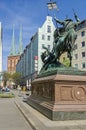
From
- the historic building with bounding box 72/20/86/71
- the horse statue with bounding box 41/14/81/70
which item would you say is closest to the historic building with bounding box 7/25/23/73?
the historic building with bounding box 72/20/86/71

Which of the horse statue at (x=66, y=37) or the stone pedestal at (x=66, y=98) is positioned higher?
the horse statue at (x=66, y=37)

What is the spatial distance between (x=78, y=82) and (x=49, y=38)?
6000cm

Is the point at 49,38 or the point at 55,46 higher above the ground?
the point at 49,38

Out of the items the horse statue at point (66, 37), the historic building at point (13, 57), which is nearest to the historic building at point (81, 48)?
the horse statue at point (66, 37)

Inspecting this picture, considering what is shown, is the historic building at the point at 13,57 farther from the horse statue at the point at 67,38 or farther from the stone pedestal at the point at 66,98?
the stone pedestal at the point at 66,98

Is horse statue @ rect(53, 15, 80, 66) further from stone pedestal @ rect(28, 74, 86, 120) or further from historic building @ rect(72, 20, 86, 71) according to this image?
historic building @ rect(72, 20, 86, 71)

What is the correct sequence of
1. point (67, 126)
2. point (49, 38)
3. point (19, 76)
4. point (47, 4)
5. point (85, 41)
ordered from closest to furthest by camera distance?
point (67, 126)
point (47, 4)
point (85, 41)
point (49, 38)
point (19, 76)

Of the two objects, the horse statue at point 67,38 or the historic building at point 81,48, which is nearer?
the horse statue at point 67,38

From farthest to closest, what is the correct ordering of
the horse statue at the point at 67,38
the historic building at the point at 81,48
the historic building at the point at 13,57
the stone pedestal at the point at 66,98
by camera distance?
the historic building at the point at 13,57 → the historic building at the point at 81,48 → the horse statue at the point at 67,38 → the stone pedestal at the point at 66,98

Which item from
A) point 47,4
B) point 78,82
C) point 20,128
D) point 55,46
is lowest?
point 20,128

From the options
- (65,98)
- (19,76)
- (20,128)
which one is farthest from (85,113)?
(19,76)

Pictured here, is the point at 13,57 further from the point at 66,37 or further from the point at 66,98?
the point at 66,98

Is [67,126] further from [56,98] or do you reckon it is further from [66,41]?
[66,41]

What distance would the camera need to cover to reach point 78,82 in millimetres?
12984
